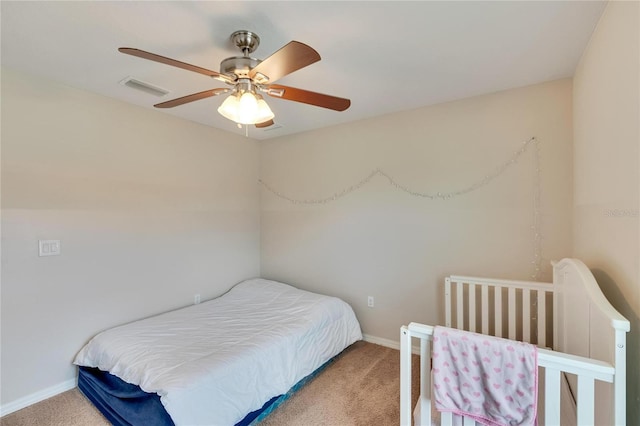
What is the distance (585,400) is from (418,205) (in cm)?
193

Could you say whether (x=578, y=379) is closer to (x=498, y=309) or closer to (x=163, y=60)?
(x=498, y=309)

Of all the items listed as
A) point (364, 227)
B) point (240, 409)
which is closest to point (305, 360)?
point (240, 409)

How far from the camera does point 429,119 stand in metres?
2.71

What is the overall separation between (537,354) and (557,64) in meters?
1.97

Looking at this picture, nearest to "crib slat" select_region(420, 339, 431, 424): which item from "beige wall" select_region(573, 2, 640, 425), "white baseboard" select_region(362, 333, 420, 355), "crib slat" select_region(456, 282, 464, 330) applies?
"beige wall" select_region(573, 2, 640, 425)

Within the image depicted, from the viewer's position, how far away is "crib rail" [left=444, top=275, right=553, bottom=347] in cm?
→ 206

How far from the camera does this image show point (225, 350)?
197 centimetres

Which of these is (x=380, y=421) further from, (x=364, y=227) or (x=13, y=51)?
(x=13, y=51)

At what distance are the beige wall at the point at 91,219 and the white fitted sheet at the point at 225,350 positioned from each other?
0.88 ft

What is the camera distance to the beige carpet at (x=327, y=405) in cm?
191

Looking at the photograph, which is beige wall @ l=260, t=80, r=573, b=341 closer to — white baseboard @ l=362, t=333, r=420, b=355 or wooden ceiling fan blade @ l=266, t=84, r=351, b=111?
white baseboard @ l=362, t=333, r=420, b=355

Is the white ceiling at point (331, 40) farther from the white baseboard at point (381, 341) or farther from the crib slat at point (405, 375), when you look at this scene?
the white baseboard at point (381, 341)

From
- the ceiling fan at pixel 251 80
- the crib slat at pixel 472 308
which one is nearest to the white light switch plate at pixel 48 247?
the ceiling fan at pixel 251 80

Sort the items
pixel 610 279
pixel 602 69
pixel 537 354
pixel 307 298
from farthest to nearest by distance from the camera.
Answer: pixel 307 298 → pixel 602 69 → pixel 610 279 → pixel 537 354
